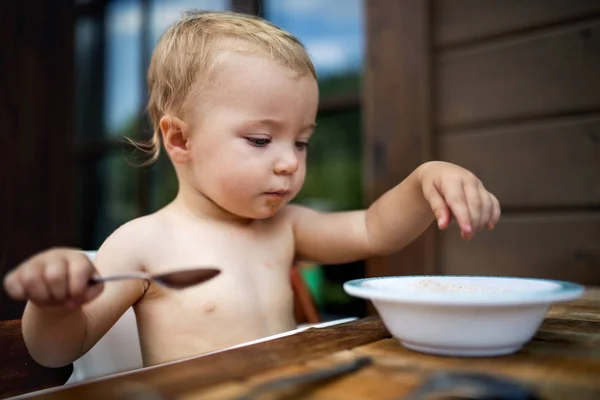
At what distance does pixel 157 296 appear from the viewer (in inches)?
27.7

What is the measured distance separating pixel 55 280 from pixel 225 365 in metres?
0.15

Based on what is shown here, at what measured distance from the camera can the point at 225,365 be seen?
0.45 m

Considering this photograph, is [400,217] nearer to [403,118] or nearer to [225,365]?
[225,365]

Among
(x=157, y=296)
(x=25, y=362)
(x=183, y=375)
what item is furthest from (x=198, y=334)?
(x=183, y=375)

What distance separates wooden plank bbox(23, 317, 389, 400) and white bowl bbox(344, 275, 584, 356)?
63 millimetres

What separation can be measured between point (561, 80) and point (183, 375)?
1286 mm

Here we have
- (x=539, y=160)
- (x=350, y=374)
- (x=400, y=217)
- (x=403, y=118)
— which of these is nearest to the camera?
(x=350, y=374)

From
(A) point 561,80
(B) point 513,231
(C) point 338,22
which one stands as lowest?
(B) point 513,231

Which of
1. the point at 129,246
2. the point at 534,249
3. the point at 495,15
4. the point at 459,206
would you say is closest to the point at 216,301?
the point at 129,246

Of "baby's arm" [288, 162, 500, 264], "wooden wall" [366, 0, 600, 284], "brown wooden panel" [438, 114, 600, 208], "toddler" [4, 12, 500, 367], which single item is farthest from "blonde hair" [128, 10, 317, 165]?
"brown wooden panel" [438, 114, 600, 208]

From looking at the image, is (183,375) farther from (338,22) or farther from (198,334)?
(338,22)

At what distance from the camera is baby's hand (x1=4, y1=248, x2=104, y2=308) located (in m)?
0.43

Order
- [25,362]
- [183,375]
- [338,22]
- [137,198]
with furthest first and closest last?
1. [338,22]
2. [137,198]
3. [25,362]
4. [183,375]

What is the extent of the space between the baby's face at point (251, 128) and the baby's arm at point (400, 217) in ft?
0.48
